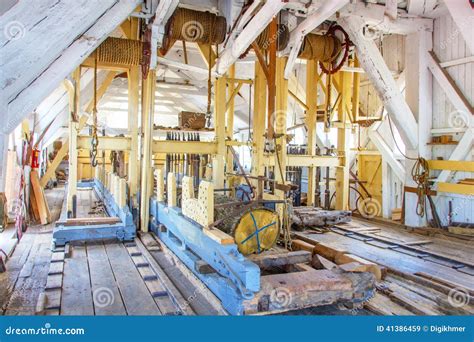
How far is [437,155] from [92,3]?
256 inches

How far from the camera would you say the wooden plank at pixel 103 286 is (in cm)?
348

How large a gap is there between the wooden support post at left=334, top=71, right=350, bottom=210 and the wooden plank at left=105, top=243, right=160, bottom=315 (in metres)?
4.86

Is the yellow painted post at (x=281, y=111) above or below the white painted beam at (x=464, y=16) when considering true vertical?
below

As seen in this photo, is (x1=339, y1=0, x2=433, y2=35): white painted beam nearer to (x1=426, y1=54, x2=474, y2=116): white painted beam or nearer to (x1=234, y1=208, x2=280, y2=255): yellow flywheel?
(x1=426, y1=54, x2=474, y2=116): white painted beam

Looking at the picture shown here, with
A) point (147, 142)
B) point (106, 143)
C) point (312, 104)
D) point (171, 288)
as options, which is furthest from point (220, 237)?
point (312, 104)

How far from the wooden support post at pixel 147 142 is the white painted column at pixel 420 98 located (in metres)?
4.90

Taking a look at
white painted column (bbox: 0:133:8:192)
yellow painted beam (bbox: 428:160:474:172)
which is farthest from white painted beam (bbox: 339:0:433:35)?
white painted column (bbox: 0:133:8:192)

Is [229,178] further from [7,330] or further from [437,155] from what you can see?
[7,330]

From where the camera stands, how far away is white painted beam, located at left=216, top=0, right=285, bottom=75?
14.3ft

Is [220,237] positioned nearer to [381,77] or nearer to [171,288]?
[171,288]

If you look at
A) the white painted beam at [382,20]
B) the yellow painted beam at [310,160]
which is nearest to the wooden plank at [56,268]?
the yellow painted beam at [310,160]

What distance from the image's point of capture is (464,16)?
6.05m

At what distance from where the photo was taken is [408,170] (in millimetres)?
7410

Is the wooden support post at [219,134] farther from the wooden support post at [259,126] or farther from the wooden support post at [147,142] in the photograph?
the wooden support post at [147,142]
